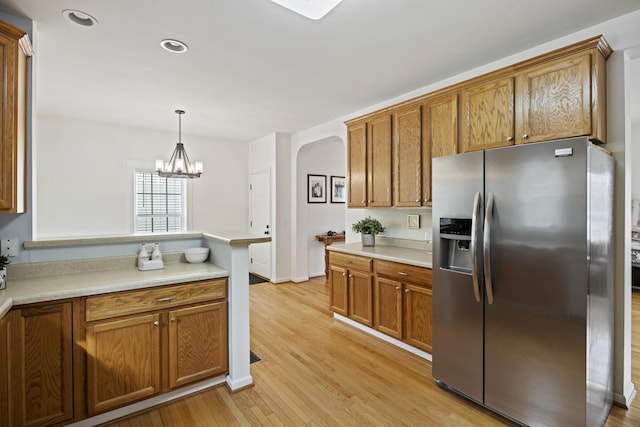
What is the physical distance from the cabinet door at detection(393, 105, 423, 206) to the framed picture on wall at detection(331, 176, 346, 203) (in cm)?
273

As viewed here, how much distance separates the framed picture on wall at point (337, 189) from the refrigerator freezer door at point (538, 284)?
13.5 feet

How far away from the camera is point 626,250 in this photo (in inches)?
87.7

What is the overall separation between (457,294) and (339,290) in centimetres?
165

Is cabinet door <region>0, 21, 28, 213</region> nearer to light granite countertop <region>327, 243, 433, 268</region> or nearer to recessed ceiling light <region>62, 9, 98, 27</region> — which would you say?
recessed ceiling light <region>62, 9, 98, 27</region>

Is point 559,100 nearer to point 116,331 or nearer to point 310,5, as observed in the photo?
point 310,5

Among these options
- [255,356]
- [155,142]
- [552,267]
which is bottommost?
[255,356]

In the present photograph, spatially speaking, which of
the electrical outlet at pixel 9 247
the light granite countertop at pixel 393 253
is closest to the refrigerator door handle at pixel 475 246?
the light granite countertop at pixel 393 253

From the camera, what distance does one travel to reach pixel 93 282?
207 centimetres

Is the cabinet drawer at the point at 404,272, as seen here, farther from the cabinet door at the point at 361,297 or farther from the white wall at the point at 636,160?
the white wall at the point at 636,160

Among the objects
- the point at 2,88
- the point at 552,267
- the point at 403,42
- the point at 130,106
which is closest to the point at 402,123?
the point at 403,42

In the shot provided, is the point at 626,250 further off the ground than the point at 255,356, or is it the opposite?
the point at 626,250

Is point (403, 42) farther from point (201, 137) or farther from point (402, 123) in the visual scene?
point (201, 137)

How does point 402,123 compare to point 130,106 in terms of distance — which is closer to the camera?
point 402,123

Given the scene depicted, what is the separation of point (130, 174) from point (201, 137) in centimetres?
135
